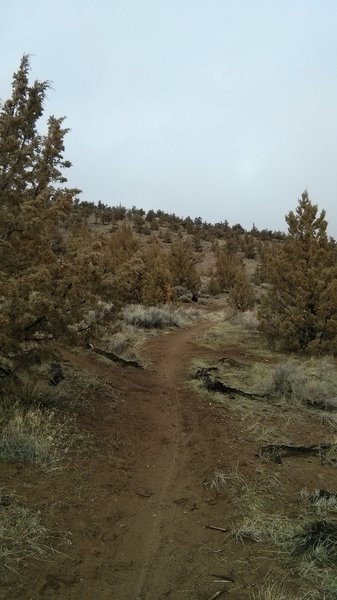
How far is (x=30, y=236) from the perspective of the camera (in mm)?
7152

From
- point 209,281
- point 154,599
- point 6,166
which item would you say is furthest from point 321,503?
point 209,281

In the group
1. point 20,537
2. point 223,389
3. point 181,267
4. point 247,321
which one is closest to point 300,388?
point 223,389

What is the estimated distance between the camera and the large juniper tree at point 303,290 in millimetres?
13523

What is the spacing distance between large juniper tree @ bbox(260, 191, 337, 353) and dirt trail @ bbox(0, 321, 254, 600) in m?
6.26

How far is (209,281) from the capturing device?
113 feet

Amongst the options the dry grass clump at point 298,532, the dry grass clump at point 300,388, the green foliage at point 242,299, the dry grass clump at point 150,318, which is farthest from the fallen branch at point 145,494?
the green foliage at point 242,299

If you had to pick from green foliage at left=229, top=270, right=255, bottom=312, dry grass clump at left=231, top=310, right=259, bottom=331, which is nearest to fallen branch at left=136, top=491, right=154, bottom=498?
dry grass clump at left=231, top=310, right=259, bottom=331

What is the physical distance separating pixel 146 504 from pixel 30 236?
402cm

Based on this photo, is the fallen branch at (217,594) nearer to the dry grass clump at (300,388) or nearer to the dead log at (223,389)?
the dead log at (223,389)

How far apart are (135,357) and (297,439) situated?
5.39 m

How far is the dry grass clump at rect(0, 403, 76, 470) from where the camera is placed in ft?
17.9

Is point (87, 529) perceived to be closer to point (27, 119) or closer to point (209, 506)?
point (209, 506)

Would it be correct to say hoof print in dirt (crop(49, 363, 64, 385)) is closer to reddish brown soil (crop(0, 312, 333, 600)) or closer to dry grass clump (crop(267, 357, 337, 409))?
reddish brown soil (crop(0, 312, 333, 600))

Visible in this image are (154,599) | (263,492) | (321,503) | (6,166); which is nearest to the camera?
(154,599)
